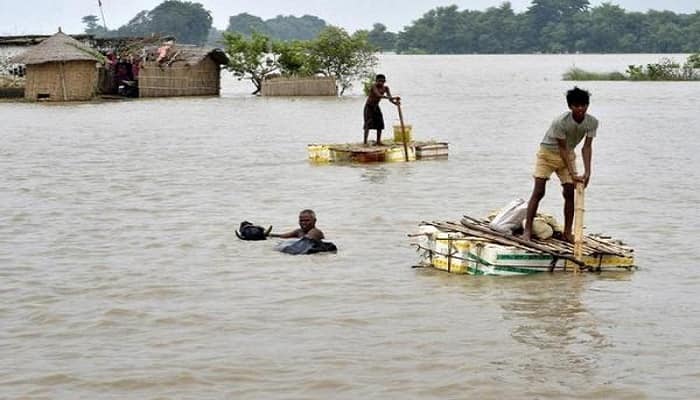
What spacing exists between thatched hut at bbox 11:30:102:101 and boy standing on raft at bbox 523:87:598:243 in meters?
26.4

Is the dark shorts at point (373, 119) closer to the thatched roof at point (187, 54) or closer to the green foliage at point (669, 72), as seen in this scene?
the thatched roof at point (187, 54)

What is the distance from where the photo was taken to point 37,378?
6676mm

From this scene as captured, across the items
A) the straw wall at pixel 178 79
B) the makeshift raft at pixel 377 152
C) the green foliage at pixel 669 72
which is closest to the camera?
the makeshift raft at pixel 377 152

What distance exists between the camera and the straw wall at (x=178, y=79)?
121ft

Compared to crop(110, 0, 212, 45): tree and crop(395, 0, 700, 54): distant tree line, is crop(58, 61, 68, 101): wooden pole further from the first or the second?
crop(395, 0, 700, 54): distant tree line

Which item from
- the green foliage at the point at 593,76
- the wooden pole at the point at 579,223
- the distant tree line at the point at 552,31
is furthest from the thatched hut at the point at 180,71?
the distant tree line at the point at 552,31

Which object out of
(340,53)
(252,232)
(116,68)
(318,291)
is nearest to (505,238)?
(318,291)

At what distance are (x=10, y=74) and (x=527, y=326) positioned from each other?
105ft

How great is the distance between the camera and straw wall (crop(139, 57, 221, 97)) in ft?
121

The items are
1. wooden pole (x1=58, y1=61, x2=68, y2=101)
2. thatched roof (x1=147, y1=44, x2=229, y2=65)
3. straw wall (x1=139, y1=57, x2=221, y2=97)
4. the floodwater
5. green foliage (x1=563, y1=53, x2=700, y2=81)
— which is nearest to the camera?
the floodwater

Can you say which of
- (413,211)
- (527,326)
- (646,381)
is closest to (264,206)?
(413,211)

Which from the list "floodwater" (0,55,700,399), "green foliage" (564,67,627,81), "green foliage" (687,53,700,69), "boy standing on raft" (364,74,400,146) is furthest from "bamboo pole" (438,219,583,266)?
"green foliage" (564,67,627,81)

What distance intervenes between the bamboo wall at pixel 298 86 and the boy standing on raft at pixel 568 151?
29.1 metres

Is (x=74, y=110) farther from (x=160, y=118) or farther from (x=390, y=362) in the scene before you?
(x=390, y=362)
